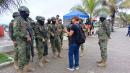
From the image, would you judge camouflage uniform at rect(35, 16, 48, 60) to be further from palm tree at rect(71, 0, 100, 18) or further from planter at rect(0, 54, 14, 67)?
palm tree at rect(71, 0, 100, 18)

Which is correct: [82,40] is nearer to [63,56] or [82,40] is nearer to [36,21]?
[36,21]

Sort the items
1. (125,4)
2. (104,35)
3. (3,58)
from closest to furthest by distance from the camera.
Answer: (104,35)
(3,58)
(125,4)

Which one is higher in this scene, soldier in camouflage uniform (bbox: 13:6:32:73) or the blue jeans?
soldier in camouflage uniform (bbox: 13:6:32:73)

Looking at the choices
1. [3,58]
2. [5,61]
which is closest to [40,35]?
[5,61]

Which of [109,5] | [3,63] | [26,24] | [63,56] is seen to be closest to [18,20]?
[26,24]

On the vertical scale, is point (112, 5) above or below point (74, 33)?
above

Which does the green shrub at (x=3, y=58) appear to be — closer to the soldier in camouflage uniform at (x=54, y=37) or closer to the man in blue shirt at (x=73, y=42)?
the soldier in camouflage uniform at (x=54, y=37)

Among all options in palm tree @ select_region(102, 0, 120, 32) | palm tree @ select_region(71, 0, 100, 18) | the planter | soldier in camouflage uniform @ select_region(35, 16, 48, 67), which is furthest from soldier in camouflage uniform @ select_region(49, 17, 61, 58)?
palm tree @ select_region(102, 0, 120, 32)

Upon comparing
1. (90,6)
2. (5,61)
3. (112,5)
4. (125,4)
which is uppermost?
(125,4)

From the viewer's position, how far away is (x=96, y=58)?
12.3 meters

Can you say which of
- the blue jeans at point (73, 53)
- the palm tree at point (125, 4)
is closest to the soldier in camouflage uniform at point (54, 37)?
the blue jeans at point (73, 53)

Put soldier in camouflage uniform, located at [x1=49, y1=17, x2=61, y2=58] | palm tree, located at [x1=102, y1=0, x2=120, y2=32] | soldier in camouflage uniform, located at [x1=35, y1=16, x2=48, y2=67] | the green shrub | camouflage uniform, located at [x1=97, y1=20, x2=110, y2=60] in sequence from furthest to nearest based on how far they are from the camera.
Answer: palm tree, located at [x1=102, y1=0, x2=120, y2=32], soldier in camouflage uniform, located at [x1=49, y1=17, x2=61, y2=58], the green shrub, camouflage uniform, located at [x1=97, y1=20, x2=110, y2=60], soldier in camouflage uniform, located at [x1=35, y1=16, x2=48, y2=67]

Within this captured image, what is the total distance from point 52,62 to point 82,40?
6.75ft

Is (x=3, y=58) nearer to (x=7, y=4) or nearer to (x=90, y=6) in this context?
(x=7, y=4)
